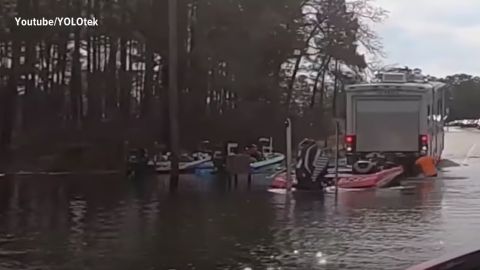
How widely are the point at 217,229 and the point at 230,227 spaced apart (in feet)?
1.11

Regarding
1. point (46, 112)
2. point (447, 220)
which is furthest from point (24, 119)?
point (447, 220)

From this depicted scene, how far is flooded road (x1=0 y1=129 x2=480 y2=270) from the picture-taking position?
1192 cm

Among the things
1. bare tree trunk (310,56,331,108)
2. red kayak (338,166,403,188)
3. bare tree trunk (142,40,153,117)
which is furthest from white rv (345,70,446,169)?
bare tree trunk (310,56,331,108)

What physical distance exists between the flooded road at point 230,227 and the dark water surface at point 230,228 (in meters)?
0.02

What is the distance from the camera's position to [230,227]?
15.6 m

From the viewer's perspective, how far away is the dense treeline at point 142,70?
3938 cm

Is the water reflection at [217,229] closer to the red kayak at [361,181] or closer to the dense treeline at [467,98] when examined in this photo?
the red kayak at [361,181]

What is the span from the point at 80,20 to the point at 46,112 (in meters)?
5.23

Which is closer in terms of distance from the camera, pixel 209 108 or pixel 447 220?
pixel 447 220

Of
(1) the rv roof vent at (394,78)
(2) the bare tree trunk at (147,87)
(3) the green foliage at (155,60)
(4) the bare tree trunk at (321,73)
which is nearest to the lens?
(1) the rv roof vent at (394,78)

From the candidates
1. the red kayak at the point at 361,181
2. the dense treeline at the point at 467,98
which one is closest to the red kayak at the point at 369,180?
the red kayak at the point at 361,181

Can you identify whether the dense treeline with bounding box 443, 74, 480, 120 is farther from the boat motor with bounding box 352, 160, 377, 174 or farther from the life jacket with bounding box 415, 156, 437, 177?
the boat motor with bounding box 352, 160, 377, 174

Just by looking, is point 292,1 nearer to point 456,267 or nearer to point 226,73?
point 226,73

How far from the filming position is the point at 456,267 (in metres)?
4.98
